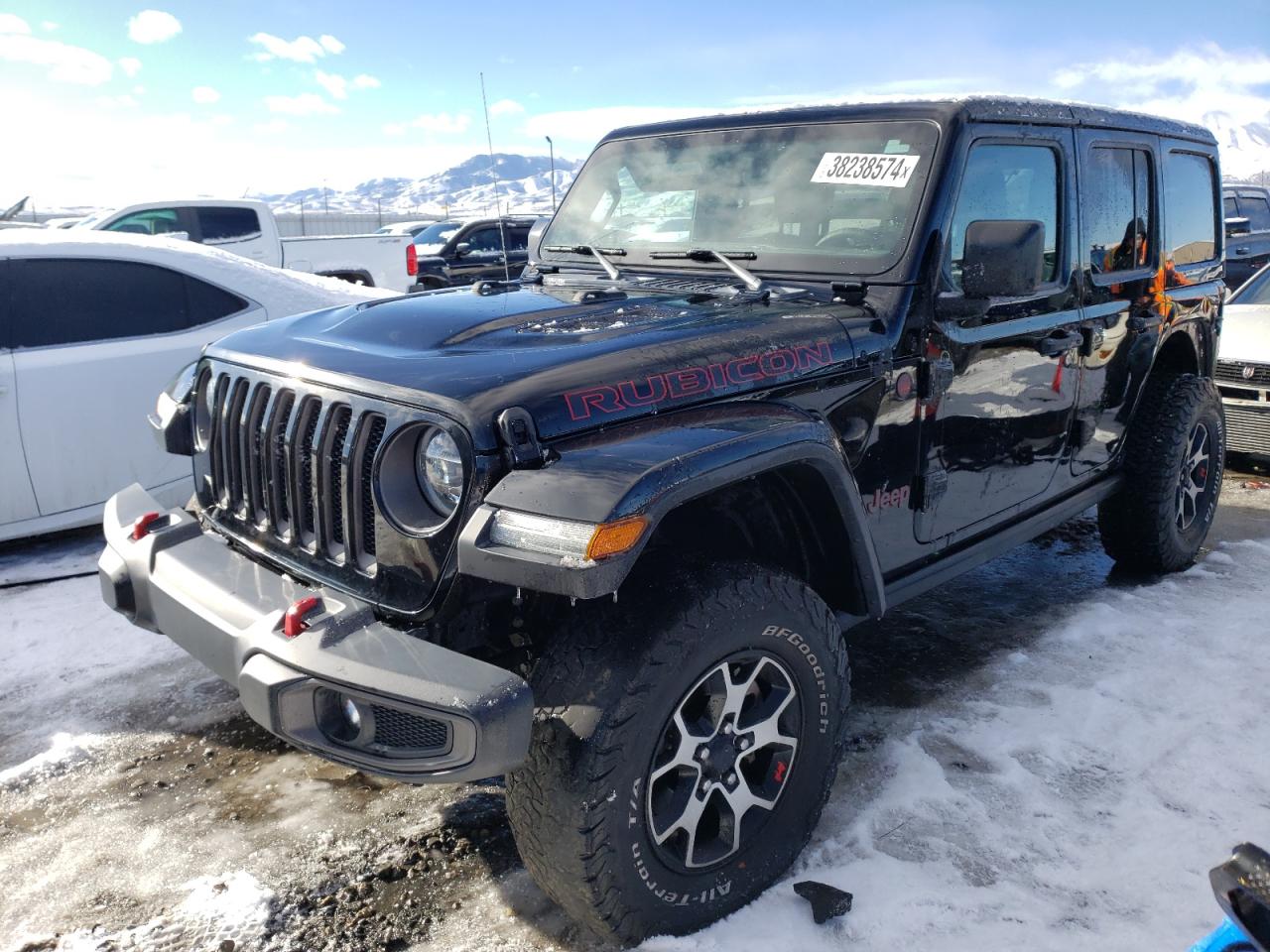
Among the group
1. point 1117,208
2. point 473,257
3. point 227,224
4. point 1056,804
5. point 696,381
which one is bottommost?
point 1056,804

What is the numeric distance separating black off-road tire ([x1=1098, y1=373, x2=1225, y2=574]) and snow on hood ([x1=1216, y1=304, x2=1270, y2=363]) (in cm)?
212

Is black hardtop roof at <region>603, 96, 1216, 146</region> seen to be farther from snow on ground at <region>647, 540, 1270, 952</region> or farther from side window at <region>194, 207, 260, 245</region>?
side window at <region>194, 207, 260, 245</region>

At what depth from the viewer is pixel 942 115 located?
124 inches

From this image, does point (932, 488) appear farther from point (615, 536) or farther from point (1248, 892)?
point (1248, 892)

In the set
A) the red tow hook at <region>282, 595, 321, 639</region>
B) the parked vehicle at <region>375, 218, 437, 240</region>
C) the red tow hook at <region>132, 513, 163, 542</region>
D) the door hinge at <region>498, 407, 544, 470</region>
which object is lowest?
the red tow hook at <region>282, 595, 321, 639</region>

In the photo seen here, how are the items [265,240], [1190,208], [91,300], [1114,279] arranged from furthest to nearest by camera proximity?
[265,240] < [91,300] < [1190,208] < [1114,279]

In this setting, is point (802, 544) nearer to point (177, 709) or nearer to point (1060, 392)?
Result: point (1060, 392)

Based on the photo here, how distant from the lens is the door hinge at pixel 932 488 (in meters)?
3.13

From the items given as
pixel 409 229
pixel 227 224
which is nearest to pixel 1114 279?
pixel 227 224

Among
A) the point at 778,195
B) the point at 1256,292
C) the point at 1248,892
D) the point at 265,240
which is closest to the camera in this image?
the point at 1248,892

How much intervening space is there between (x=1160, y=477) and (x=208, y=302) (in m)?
4.76

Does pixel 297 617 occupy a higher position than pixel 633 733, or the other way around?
pixel 297 617

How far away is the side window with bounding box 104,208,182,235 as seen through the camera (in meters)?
10.9

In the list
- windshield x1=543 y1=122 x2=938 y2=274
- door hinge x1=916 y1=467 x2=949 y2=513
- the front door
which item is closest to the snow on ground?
the front door
